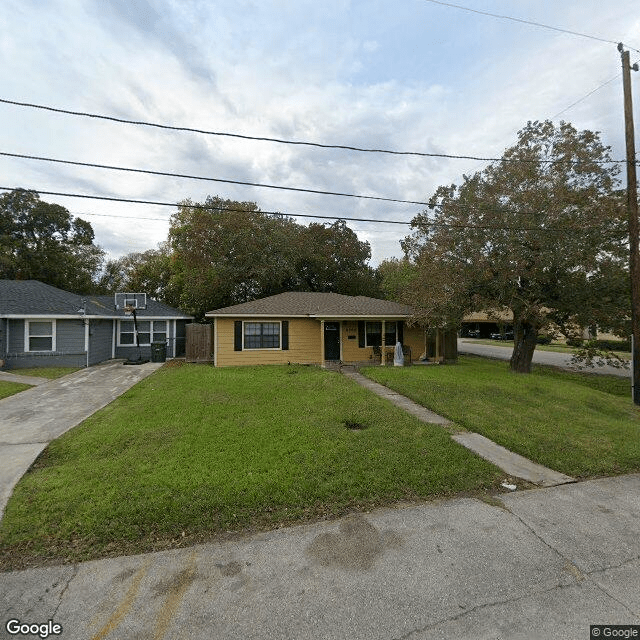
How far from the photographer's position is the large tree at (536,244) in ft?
39.0

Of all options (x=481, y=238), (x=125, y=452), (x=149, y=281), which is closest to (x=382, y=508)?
(x=125, y=452)

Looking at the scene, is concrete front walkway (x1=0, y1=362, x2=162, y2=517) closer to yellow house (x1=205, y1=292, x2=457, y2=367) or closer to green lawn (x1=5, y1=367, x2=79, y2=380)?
green lawn (x1=5, y1=367, x2=79, y2=380)

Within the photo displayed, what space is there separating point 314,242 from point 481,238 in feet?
55.4

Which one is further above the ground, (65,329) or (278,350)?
(65,329)

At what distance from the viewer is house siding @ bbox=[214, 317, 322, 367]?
609 inches

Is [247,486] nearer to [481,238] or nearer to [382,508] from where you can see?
[382,508]

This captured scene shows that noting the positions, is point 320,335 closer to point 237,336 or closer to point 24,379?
point 237,336

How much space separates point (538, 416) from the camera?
25.5 ft

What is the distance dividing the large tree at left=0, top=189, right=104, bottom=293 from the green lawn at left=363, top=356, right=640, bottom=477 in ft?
101

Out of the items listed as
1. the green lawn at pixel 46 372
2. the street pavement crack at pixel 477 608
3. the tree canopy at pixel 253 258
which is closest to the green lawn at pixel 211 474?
the street pavement crack at pixel 477 608

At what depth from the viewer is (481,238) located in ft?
43.3

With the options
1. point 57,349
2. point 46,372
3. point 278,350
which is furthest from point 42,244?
point 278,350

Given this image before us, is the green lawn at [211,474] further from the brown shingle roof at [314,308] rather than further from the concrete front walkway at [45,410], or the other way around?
the brown shingle roof at [314,308]

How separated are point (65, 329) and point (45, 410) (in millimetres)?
8633
